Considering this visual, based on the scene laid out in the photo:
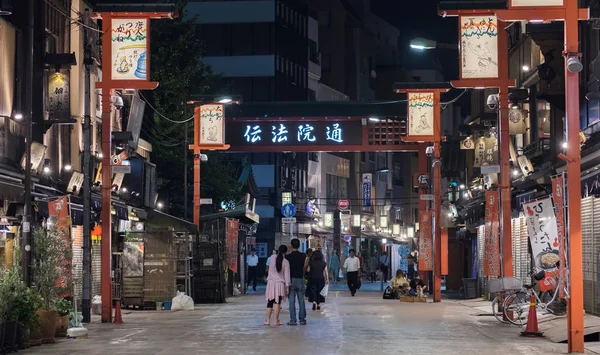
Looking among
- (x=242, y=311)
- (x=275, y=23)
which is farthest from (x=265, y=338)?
(x=275, y=23)

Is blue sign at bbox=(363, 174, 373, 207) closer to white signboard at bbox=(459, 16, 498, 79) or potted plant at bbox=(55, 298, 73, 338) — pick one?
white signboard at bbox=(459, 16, 498, 79)

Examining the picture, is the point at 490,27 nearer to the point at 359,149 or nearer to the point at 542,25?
the point at 542,25

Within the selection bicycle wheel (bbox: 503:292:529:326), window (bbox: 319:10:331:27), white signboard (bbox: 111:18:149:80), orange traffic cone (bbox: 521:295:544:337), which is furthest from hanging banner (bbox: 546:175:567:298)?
window (bbox: 319:10:331:27)

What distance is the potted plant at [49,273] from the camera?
20.8 meters

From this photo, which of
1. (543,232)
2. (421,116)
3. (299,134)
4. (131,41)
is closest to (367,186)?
(299,134)

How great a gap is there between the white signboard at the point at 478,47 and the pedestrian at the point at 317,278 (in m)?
8.15

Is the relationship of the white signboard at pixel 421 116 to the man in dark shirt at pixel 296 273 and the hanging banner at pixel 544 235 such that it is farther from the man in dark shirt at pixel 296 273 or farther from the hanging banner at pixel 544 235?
the hanging banner at pixel 544 235

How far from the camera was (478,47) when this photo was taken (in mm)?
28141

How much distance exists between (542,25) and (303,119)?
17760 mm

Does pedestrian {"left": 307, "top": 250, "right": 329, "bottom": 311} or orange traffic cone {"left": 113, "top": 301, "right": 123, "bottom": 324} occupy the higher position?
pedestrian {"left": 307, "top": 250, "right": 329, "bottom": 311}

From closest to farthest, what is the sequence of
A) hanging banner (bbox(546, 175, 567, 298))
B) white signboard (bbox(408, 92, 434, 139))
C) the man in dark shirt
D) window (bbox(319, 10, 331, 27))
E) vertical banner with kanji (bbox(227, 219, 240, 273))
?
hanging banner (bbox(546, 175, 567, 298))
the man in dark shirt
white signboard (bbox(408, 92, 434, 139))
vertical banner with kanji (bbox(227, 219, 240, 273))
window (bbox(319, 10, 331, 27))

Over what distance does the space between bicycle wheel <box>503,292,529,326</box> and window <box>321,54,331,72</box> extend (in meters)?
76.4

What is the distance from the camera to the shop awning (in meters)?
37.8

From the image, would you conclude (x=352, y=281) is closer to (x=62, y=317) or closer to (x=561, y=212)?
(x=62, y=317)
